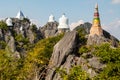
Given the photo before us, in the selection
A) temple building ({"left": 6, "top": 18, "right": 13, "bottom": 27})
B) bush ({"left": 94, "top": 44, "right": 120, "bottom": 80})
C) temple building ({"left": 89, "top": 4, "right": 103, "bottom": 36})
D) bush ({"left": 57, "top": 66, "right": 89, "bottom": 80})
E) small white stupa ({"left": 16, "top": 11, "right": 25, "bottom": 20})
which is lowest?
bush ({"left": 57, "top": 66, "right": 89, "bottom": 80})

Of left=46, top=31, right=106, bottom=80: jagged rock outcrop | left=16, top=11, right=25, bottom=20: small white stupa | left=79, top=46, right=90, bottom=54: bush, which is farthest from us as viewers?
left=16, top=11, right=25, bottom=20: small white stupa

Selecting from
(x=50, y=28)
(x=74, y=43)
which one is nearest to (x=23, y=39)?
(x=50, y=28)

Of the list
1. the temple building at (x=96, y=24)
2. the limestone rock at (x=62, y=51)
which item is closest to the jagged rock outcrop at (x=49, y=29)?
the temple building at (x=96, y=24)

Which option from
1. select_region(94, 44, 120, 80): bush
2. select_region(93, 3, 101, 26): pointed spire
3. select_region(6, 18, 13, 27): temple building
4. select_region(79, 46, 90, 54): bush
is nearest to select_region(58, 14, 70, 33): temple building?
select_region(6, 18, 13, 27): temple building

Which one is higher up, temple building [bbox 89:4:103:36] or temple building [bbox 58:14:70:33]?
temple building [bbox 58:14:70:33]

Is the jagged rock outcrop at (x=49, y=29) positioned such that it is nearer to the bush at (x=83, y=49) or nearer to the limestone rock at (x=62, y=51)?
the limestone rock at (x=62, y=51)

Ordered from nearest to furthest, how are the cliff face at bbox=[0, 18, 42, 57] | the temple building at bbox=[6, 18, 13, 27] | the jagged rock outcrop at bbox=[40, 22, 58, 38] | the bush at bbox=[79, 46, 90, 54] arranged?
the bush at bbox=[79, 46, 90, 54]
the cliff face at bbox=[0, 18, 42, 57]
the temple building at bbox=[6, 18, 13, 27]
the jagged rock outcrop at bbox=[40, 22, 58, 38]

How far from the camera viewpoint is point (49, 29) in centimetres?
10362

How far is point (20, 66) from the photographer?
177ft

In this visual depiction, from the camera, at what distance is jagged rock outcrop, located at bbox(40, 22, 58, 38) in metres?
99.9

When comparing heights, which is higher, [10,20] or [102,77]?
[10,20]

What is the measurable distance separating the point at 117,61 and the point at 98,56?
257 cm

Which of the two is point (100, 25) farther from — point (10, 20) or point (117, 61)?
point (10, 20)

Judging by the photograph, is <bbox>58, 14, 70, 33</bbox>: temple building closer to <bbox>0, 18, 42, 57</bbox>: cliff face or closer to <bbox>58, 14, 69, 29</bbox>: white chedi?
<bbox>58, 14, 69, 29</bbox>: white chedi
